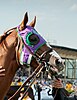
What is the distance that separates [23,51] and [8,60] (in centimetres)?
23

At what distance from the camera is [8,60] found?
393 centimetres

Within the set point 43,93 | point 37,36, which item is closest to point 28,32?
point 37,36

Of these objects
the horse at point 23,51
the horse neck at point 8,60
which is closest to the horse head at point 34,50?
the horse at point 23,51

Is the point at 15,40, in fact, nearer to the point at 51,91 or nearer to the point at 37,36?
the point at 37,36

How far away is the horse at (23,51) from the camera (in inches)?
155

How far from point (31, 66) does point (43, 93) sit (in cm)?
668

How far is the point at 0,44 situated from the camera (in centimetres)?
401

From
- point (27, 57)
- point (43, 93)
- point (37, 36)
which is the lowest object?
point (43, 93)

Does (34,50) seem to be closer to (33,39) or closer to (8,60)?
(33,39)

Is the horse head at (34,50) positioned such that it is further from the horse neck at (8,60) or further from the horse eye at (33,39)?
the horse neck at (8,60)

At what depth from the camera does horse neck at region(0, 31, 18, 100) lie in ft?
12.6

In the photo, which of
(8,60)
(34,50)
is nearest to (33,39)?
(34,50)

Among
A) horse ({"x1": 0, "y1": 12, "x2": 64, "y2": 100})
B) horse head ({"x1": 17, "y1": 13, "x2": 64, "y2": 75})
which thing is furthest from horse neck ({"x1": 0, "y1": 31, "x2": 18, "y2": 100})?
horse head ({"x1": 17, "y1": 13, "x2": 64, "y2": 75})

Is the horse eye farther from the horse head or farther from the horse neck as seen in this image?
the horse neck
